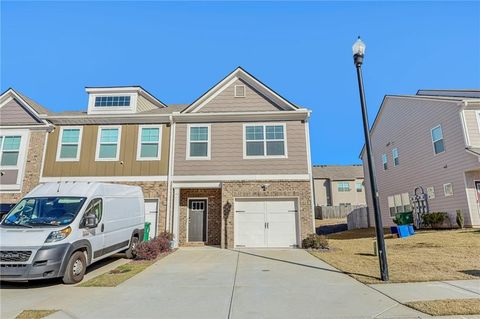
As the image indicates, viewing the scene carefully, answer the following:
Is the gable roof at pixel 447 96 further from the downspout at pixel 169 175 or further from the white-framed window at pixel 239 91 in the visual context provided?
the downspout at pixel 169 175

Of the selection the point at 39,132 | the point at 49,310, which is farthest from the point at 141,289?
the point at 39,132

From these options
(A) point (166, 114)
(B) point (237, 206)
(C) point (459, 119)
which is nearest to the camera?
(B) point (237, 206)

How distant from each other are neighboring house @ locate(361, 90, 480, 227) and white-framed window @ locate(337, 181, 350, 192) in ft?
64.8

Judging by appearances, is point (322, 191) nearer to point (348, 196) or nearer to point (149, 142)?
point (348, 196)

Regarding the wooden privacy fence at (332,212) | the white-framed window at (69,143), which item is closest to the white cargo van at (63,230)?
the white-framed window at (69,143)

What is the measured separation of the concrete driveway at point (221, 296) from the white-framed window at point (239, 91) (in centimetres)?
963

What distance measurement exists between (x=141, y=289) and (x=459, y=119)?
18387 mm

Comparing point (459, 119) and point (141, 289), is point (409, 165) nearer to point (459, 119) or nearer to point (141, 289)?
→ point (459, 119)

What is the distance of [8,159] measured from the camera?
1459 centimetres

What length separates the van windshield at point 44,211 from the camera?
7.45 metres

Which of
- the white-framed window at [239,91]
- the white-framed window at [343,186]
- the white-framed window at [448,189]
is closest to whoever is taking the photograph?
the white-framed window at [239,91]

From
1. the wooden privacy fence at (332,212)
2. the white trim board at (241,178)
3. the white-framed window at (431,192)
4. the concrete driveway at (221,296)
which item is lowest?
the concrete driveway at (221,296)

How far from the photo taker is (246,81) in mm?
15617

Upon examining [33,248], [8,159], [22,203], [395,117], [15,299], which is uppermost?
[395,117]
